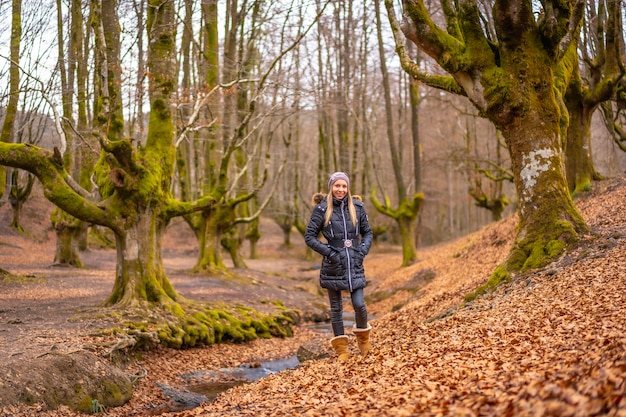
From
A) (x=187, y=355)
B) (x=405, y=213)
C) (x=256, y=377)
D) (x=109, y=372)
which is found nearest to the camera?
(x=109, y=372)

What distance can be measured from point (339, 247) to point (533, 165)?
4.11 m

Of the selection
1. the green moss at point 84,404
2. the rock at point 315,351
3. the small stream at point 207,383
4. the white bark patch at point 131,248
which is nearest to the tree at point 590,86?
the rock at point 315,351

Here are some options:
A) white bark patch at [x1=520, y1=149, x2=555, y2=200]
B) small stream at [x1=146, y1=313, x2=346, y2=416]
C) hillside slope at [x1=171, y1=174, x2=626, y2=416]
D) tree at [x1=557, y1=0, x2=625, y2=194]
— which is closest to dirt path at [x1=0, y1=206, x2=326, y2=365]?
small stream at [x1=146, y1=313, x2=346, y2=416]

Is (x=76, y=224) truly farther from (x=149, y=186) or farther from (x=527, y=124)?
(x=527, y=124)

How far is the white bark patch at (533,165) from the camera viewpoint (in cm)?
905

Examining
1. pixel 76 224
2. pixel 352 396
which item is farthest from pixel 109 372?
pixel 76 224

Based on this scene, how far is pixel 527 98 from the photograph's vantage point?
913 centimetres

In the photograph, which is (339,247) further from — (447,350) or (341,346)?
(447,350)

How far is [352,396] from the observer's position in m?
5.13

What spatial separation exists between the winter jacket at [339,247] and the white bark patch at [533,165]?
3.60 metres

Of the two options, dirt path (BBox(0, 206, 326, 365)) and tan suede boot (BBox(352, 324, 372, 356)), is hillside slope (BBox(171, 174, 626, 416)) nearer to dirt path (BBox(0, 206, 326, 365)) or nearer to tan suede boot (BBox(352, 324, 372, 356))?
tan suede boot (BBox(352, 324, 372, 356))

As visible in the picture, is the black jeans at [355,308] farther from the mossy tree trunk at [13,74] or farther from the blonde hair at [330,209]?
the mossy tree trunk at [13,74]

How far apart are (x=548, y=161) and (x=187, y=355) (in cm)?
759

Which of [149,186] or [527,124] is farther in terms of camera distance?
[149,186]
